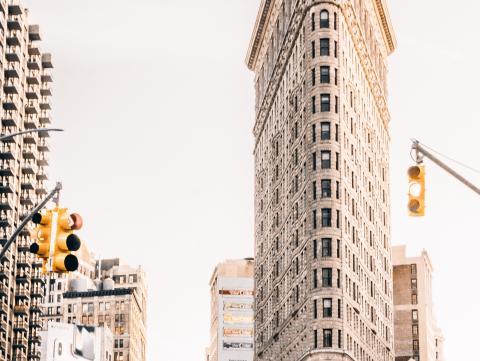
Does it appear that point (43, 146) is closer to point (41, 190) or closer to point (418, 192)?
point (41, 190)

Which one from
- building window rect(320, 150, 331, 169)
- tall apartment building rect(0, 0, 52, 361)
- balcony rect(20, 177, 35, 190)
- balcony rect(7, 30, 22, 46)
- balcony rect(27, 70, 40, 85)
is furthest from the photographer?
balcony rect(27, 70, 40, 85)

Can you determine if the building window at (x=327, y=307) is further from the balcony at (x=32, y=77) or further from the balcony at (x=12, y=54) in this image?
the balcony at (x=32, y=77)

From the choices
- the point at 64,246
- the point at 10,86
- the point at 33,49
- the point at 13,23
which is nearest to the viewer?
the point at 64,246

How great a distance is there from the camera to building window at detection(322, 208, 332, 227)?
126938 millimetres

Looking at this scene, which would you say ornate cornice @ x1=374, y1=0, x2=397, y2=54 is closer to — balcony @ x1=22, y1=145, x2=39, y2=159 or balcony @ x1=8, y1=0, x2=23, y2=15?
balcony @ x1=8, y1=0, x2=23, y2=15

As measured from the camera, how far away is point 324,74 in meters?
132

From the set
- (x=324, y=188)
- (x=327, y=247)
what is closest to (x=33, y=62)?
(x=324, y=188)

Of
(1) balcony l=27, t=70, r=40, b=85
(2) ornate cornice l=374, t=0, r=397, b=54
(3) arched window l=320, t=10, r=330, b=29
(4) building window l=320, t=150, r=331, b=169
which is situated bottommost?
(4) building window l=320, t=150, r=331, b=169

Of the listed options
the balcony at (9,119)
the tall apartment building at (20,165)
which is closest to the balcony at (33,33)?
the tall apartment building at (20,165)

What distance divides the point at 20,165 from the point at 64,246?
14745cm

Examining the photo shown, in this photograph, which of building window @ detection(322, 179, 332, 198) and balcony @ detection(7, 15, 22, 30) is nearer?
building window @ detection(322, 179, 332, 198)

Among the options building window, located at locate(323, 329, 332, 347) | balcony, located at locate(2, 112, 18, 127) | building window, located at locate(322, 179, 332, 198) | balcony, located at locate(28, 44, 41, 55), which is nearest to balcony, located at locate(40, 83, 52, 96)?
balcony, located at locate(28, 44, 41, 55)

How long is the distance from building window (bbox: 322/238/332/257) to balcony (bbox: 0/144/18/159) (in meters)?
54.7

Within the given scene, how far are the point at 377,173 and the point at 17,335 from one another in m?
58.0
